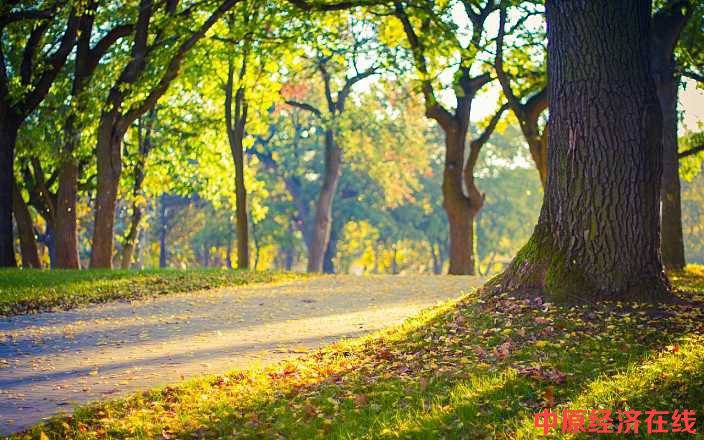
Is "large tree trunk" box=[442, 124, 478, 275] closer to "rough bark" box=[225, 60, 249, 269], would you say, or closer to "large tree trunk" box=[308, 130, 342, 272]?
"rough bark" box=[225, 60, 249, 269]

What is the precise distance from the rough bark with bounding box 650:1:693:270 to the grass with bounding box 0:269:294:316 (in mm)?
9440

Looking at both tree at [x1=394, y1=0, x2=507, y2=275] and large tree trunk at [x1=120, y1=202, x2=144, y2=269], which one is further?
large tree trunk at [x1=120, y1=202, x2=144, y2=269]

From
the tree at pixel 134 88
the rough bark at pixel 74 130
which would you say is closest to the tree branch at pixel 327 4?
the tree at pixel 134 88

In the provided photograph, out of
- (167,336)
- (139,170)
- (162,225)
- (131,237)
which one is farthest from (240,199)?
(162,225)

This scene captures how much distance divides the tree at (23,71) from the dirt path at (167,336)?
6.56 meters

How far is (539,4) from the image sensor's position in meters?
18.6

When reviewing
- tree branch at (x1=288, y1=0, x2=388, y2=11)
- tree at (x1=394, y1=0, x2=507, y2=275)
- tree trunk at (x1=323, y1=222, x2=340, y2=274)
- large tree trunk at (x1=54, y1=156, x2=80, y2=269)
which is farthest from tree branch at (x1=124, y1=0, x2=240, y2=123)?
tree trunk at (x1=323, y1=222, x2=340, y2=274)

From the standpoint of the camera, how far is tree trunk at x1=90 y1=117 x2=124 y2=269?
792 inches

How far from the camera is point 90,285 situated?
51.3ft

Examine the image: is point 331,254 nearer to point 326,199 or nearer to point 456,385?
point 326,199

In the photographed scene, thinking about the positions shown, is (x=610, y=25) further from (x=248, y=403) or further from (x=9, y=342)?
(x=9, y=342)

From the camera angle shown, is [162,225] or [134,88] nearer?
[134,88]

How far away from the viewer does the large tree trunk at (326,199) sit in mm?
35250

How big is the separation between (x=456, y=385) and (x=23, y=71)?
18066 mm
